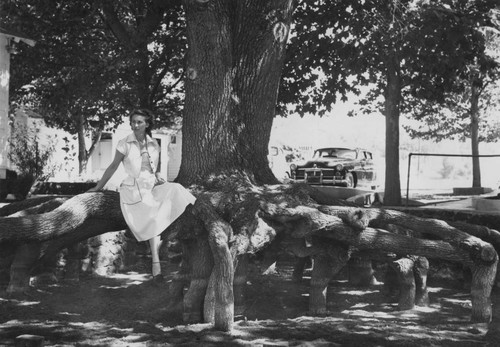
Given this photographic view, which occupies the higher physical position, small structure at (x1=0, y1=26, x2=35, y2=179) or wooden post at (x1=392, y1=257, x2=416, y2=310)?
small structure at (x1=0, y1=26, x2=35, y2=179)

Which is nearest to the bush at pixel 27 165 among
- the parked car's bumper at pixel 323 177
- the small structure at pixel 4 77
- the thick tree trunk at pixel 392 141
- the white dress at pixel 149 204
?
the small structure at pixel 4 77

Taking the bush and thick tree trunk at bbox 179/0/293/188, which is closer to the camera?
thick tree trunk at bbox 179/0/293/188

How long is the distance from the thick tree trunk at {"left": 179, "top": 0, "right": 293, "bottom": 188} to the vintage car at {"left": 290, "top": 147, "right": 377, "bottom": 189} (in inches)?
688

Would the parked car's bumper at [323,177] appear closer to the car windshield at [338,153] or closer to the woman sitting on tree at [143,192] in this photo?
the car windshield at [338,153]

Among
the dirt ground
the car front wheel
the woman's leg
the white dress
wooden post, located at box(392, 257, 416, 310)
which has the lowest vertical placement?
the dirt ground

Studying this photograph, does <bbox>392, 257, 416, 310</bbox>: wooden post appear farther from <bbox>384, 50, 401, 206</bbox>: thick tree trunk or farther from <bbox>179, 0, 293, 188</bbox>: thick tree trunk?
<bbox>384, 50, 401, 206</bbox>: thick tree trunk

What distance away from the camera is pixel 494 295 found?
863 cm

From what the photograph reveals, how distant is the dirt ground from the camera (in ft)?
19.2

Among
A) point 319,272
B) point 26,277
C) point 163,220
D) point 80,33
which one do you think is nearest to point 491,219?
point 319,272

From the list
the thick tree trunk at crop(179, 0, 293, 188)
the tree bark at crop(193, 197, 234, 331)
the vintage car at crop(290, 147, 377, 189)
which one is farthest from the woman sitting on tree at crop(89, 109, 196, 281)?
the vintage car at crop(290, 147, 377, 189)

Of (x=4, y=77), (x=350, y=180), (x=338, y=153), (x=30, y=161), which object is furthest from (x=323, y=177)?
(x=4, y=77)

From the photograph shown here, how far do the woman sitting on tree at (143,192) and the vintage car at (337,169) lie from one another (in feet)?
60.7

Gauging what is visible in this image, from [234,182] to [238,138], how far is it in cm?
60

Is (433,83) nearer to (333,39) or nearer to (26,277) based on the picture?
(333,39)
